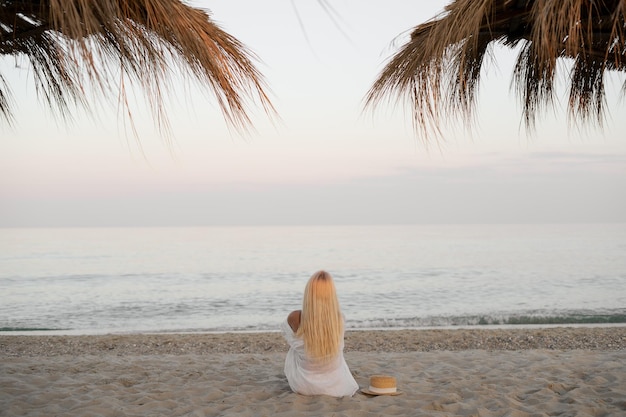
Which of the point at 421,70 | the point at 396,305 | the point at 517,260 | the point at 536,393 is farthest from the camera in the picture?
the point at 517,260

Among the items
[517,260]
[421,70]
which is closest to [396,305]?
[421,70]

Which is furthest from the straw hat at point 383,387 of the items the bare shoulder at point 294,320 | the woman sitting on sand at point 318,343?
the bare shoulder at point 294,320

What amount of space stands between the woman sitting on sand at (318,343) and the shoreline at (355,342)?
11.4 feet

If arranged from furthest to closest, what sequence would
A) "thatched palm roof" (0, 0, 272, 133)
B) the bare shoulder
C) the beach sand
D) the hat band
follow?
the hat band
the bare shoulder
the beach sand
"thatched palm roof" (0, 0, 272, 133)

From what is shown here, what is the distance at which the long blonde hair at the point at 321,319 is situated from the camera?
4.27 m

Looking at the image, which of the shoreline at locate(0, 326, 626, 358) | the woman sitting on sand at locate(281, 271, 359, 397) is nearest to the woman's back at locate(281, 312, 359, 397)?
the woman sitting on sand at locate(281, 271, 359, 397)

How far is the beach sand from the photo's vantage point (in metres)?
4.21

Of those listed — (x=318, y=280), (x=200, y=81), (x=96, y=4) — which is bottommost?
(x=318, y=280)

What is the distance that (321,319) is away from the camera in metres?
4.29

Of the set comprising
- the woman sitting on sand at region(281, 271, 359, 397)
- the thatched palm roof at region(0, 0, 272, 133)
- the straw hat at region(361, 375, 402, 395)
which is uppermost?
the thatched palm roof at region(0, 0, 272, 133)

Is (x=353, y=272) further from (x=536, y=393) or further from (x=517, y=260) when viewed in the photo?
(x=536, y=393)

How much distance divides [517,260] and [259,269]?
13065 mm

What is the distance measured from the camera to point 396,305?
47.6 feet

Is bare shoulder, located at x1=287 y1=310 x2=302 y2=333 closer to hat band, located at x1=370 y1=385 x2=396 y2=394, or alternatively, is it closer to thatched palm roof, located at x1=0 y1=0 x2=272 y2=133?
hat band, located at x1=370 y1=385 x2=396 y2=394
